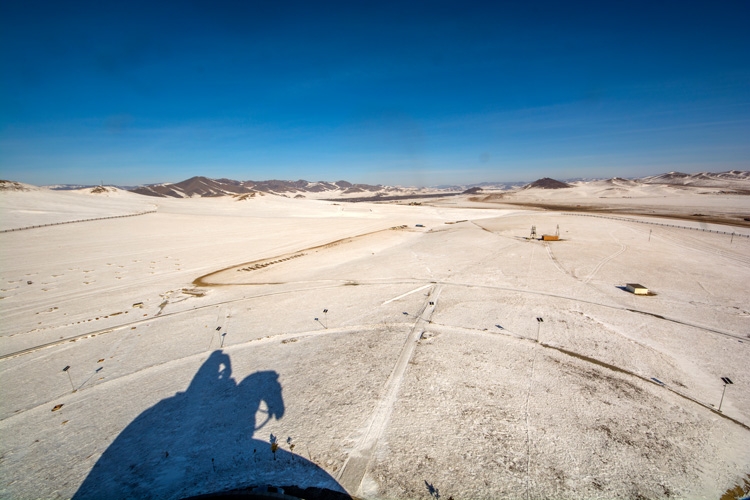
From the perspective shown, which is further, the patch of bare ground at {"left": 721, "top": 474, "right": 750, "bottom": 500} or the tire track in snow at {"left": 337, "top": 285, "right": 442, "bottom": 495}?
the tire track in snow at {"left": 337, "top": 285, "right": 442, "bottom": 495}

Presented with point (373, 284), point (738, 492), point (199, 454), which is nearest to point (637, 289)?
point (738, 492)

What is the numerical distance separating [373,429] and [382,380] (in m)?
1.78

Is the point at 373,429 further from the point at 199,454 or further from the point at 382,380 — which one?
the point at 199,454

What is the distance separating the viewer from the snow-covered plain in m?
5.97

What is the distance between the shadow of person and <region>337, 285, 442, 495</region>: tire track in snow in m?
0.28

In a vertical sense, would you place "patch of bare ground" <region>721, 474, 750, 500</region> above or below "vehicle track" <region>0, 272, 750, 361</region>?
below

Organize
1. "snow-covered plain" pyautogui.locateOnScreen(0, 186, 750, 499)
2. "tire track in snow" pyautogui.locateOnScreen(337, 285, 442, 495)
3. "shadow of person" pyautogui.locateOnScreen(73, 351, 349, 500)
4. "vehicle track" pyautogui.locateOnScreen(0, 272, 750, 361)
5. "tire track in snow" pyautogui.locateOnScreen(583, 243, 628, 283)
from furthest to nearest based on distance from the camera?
"tire track in snow" pyautogui.locateOnScreen(583, 243, 628, 283), "vehicle track" pyautogui.locateOnScreen(0, 272, 750, 361), "snow-covered plain" pyautogui.locateOnScreen(0, 186, 750, 499), "tire track in snow" pyautogui.locateOnScreen(337, 285, 442, 495), "shadow of person" pyautogui.locateOnScreen(73, 351, 349, 500)

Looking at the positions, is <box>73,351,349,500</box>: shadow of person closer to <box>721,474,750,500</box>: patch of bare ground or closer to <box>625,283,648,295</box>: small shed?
<box>721,474,750,500</box>: patch of bare ground

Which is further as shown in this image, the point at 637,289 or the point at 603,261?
the point at 603,261

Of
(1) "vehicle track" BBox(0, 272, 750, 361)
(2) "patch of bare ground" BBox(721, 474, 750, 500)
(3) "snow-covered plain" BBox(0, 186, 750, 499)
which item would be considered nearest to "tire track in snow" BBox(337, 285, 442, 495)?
(3) "snow-covered plain" BBox(0, 186, 750, 499)

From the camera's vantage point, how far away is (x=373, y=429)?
691cm

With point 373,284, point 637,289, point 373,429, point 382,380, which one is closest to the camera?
point 373,429

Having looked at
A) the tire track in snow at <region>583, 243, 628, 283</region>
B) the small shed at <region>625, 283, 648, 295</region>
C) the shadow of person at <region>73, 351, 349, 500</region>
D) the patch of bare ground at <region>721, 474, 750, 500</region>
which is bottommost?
the patch of bare ground at <region>721, 474, 750, 500</region>

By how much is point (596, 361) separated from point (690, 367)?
8.38ft
